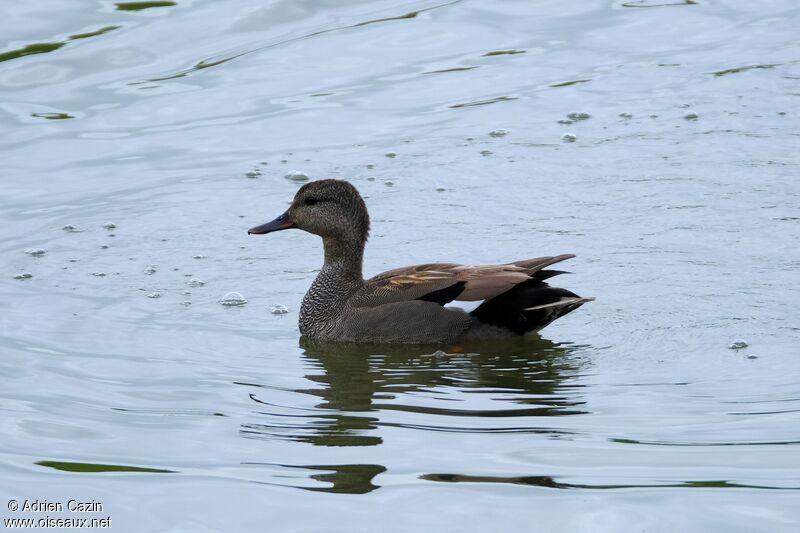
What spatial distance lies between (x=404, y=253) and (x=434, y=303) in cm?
176

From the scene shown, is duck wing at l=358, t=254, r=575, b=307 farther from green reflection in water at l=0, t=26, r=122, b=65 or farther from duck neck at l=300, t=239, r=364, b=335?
green reflection in water at l=0, t=26, r=122, b=65

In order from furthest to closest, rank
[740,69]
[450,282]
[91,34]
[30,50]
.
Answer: [91,34] < [30,50] < [740,69] < [450,282]

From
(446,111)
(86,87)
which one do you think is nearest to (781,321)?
(446,111)

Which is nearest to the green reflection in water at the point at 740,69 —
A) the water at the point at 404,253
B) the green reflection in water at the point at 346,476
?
the water at the point at 404,253

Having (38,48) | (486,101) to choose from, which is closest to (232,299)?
(486,101)

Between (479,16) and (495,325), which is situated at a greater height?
(479,16)

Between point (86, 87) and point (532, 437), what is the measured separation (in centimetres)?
984

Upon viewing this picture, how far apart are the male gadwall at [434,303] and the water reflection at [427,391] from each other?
112 millimetres

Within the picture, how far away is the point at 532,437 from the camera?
23.9 ft

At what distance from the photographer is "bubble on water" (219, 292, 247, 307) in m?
10.2

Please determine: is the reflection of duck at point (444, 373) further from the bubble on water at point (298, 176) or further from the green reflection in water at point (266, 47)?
the green reflection in water at point (266, 47)

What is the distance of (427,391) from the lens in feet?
27.4

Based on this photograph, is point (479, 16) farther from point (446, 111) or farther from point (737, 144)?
point (737, 144)

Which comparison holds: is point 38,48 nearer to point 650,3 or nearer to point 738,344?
point 650,3
